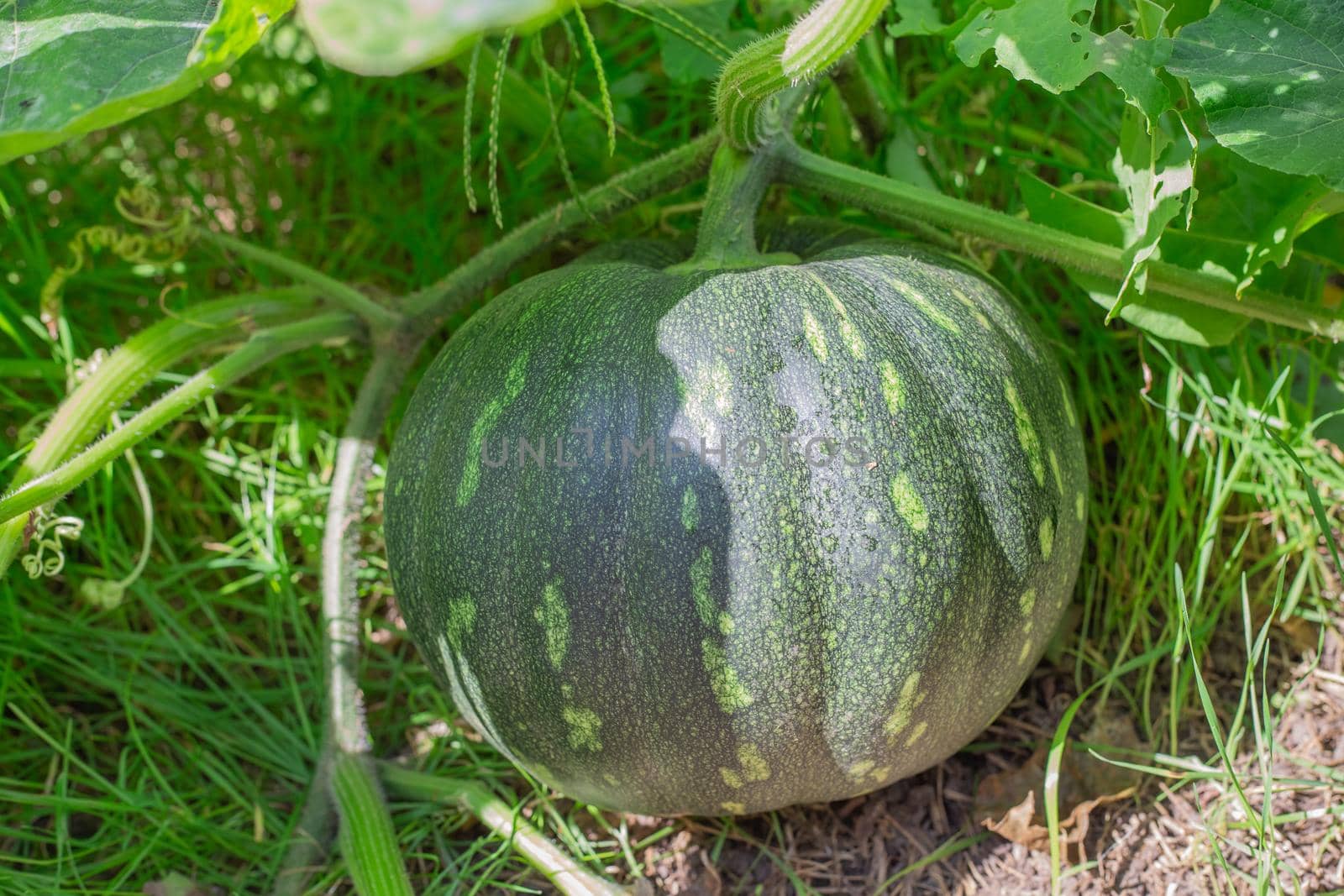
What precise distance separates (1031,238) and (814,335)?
1.50ft

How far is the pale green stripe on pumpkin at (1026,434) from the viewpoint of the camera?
140 cm

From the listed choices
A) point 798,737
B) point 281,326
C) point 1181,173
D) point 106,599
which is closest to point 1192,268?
point 1181,173

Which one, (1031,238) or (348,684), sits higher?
(1031,238)

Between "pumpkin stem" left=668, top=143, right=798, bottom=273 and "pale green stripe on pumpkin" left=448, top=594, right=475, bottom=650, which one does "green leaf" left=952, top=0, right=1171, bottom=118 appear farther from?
"pale green stripe on pumpkin" left=448, top=594, right=475, bottom=650

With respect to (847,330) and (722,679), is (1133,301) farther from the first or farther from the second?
(722,679)

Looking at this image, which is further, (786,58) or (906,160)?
(906,160)

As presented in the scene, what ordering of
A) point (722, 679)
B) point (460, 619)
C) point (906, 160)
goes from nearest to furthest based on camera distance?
point (722, 679)
point (460, 619)
point (906, 160)

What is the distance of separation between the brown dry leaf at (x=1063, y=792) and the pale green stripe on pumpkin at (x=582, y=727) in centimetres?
61

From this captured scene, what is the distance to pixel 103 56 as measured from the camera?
3.95ft

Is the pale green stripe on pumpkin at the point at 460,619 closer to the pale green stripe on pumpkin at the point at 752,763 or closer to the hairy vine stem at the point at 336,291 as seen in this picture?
the pale green stripe on pumpkin at the point at 752,763

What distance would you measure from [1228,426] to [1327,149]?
53 cm

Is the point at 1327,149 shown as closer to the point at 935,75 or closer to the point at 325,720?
the point at 935,75

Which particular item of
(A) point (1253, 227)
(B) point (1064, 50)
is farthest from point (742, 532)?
(A) point (1253, 227)

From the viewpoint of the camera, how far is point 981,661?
4.59 ft
